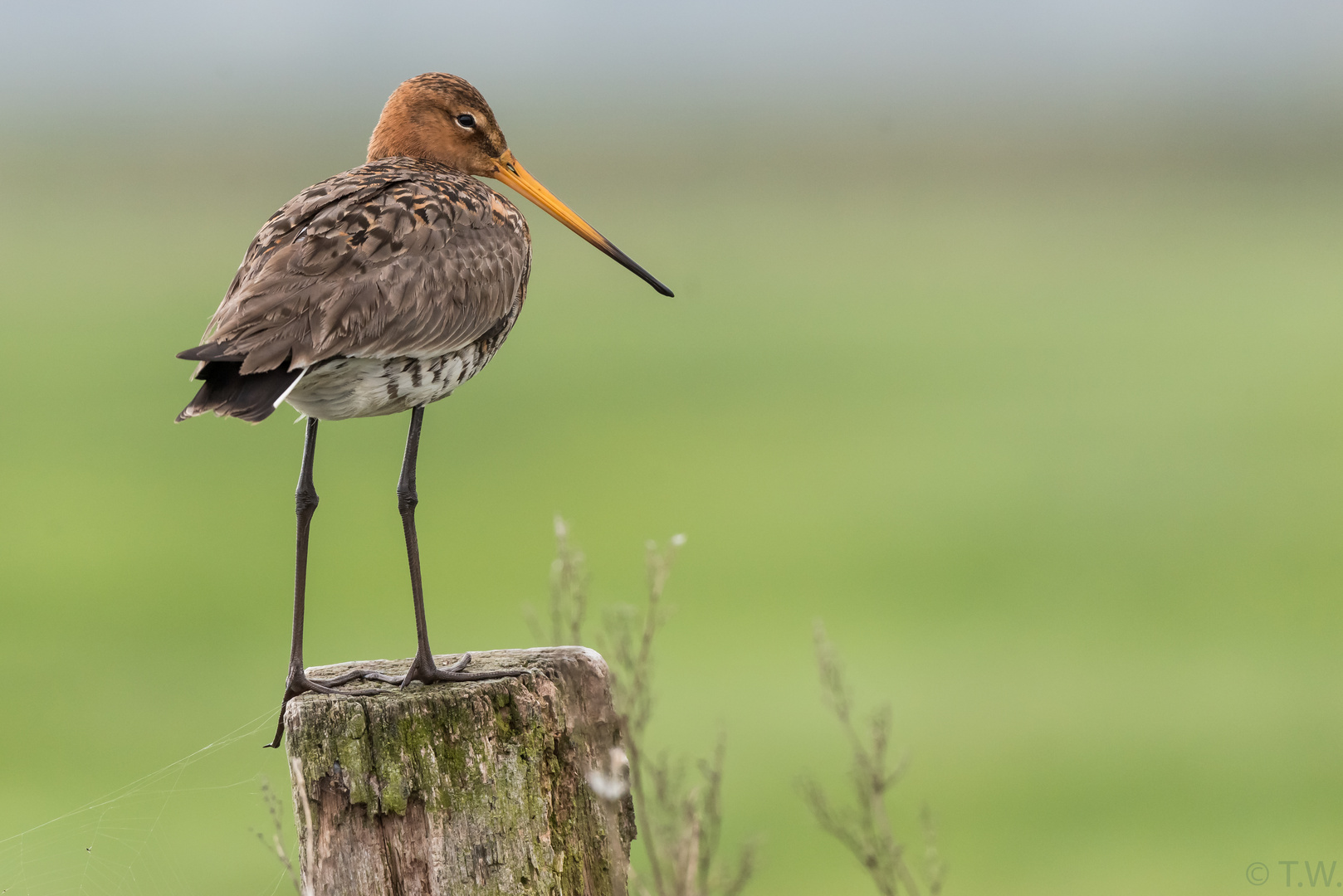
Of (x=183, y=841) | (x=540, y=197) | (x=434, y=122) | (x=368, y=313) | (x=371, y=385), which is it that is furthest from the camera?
(x=183, y=841)

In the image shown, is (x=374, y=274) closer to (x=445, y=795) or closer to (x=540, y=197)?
(x=540, y=197)

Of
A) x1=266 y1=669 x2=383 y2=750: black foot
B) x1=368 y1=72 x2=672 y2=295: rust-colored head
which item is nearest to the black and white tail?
x1=266 y1=669 x2=383 y2=750: black foot

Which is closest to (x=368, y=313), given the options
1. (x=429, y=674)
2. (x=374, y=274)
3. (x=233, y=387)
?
(x=374, y=274)

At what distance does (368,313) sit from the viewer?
5.39 meters

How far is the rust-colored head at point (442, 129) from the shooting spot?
266 inches

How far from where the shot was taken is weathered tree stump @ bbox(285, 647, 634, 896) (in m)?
4.59

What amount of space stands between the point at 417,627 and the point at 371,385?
899mm

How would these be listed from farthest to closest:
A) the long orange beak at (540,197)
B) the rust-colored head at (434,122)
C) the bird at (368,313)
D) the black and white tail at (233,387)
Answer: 1. the long orange beak at (540,197)
2. the rust-colored head at (434,122)
3. the bird at (368,313)
4. the black and white tail at (233,387)

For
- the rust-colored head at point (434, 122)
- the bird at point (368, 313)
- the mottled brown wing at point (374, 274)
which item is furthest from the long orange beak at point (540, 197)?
the mottled brown wing at point (374, 274)

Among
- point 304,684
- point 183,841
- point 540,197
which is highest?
point 540,197

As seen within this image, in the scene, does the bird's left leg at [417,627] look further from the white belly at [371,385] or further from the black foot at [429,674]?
the white belly at [371,385]

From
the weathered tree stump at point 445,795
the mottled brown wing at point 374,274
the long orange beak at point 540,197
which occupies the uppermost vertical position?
the long orange beak at point 540,197

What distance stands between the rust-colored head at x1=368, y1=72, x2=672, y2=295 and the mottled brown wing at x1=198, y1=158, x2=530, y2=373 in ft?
1.29

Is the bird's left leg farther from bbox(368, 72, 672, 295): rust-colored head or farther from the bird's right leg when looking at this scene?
bbox(368, 72, 672, 295): rust-colored head
